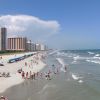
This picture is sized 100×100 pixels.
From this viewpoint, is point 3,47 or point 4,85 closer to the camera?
point 4,85

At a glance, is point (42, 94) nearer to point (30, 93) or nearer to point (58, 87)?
point (30, 93)

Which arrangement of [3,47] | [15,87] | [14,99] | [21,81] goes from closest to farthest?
[14,99], [15,87], [21,81], [3,47]

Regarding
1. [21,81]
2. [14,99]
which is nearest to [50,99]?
[14,99]

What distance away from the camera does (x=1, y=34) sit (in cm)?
18612

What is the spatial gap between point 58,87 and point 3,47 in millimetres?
158007

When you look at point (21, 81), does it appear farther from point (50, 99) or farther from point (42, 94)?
point (50, 99)

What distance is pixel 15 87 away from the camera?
97.9ft

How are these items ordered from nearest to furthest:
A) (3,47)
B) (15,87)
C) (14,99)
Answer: (14,99)
(15,87)
(3,47)

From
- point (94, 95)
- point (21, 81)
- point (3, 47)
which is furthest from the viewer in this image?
point (3, 47)

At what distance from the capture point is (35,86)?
3098cm

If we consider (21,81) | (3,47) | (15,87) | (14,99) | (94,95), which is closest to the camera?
(14,99)

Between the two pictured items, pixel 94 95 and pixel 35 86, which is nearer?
pixel 94 95

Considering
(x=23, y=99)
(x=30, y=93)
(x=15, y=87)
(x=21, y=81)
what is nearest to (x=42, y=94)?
(x=30, y=93)

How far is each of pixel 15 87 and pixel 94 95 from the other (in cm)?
965
